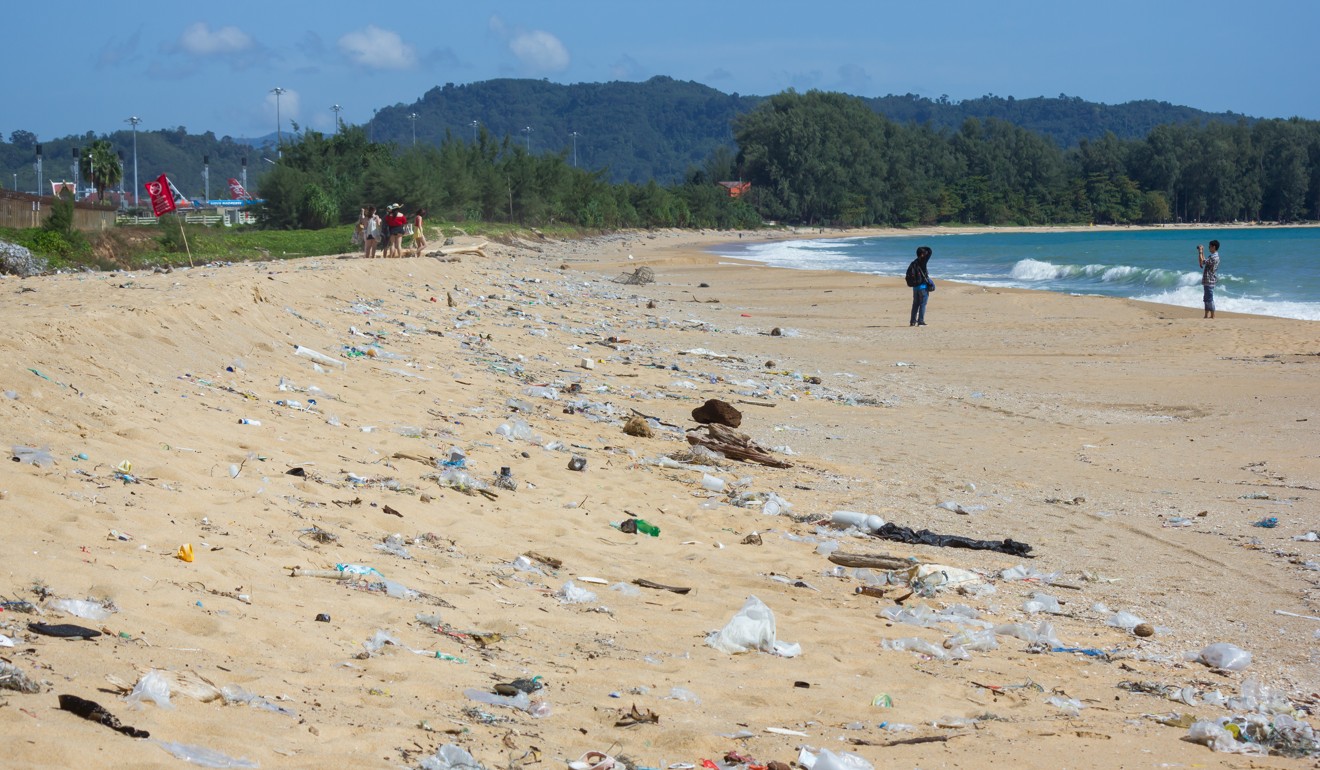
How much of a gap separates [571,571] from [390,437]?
2361 mm

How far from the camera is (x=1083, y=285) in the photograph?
3238 centimetres

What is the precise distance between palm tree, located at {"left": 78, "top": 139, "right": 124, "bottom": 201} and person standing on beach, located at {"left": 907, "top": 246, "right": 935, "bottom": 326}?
64.9 meters

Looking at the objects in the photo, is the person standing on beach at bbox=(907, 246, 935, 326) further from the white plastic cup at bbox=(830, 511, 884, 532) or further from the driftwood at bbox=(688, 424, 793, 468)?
the white plastic cup at bbox=(830, 511, 884, 532)

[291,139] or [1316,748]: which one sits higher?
[291,139]

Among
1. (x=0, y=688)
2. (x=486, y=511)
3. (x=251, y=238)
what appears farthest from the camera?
(x=251, y=238)

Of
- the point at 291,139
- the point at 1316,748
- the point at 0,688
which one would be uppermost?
the point at 291,139

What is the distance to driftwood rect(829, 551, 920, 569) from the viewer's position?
19.1 ft

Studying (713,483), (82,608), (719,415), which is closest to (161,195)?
(719,415)

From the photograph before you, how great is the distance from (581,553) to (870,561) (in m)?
1.50

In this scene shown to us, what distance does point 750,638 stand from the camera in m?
4.52

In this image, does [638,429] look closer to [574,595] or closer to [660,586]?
[660,586]

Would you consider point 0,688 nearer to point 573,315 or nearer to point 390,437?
point 390,437

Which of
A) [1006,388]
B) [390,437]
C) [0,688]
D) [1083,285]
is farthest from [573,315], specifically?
[1083,285]

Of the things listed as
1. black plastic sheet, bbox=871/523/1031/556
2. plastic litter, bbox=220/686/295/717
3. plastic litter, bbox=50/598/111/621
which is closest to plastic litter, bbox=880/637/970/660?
black plastic sheet, bbox=871/523/1031/556
